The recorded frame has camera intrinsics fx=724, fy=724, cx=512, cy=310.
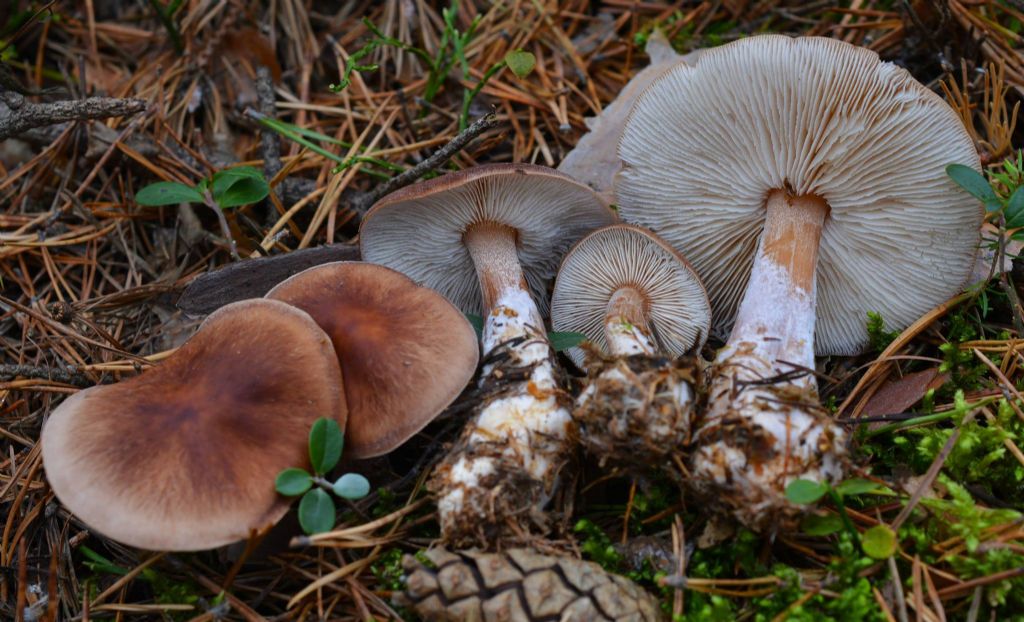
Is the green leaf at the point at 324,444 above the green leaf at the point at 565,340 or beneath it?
beneath

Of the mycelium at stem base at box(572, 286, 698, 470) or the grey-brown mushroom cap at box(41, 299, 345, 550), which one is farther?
the mycelium at stem base at box(572, 286, 698, 470)

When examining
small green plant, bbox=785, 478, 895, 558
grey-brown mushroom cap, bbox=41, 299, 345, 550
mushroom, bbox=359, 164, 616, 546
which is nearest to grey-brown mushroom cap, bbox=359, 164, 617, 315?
mushroom, bbox=359, 164, 616, 546

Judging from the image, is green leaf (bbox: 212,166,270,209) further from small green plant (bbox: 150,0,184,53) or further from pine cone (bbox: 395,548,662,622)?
pine cone (bbox: 395,548,662,622)

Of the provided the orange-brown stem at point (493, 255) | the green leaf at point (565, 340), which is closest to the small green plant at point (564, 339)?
the green leaf at point (565, 340)

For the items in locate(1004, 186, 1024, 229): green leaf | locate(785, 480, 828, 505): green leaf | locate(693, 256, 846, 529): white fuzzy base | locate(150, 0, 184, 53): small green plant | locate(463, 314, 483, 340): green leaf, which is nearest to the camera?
locate(785, 480, 828, 505): green leaf

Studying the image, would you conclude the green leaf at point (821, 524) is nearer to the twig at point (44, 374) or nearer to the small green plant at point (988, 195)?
the small green plant at point (988, 195)

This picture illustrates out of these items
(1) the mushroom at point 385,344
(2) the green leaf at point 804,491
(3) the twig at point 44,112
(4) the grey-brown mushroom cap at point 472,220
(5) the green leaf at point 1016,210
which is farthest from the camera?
(3) the twig at point 44,112
